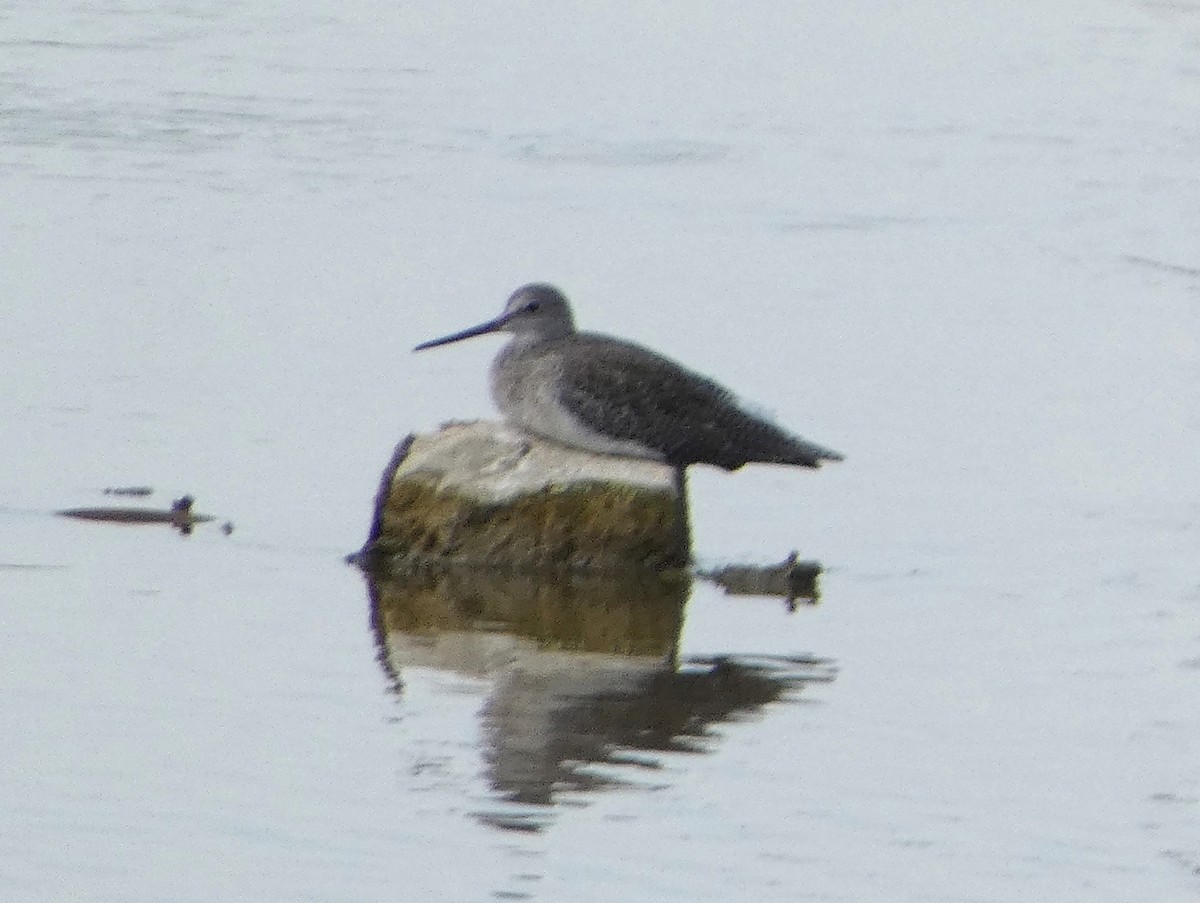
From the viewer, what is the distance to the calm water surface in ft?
21.2

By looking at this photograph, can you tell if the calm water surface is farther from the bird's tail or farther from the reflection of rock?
the bird's tail

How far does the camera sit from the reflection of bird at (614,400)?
9.41 metres

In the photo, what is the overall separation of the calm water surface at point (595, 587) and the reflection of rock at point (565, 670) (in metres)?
0.02

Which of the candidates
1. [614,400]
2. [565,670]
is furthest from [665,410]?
[565,670]

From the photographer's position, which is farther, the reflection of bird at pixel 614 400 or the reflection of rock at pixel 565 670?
the reflection of bird at pixel 614 400

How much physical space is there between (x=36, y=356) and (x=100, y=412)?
1.00 meters

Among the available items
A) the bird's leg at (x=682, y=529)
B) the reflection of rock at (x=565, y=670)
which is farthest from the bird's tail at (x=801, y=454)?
the reflection of rock at (x=565, y=670)

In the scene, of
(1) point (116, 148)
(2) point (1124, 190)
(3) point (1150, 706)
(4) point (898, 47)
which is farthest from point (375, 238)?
(4) point (898, 47)

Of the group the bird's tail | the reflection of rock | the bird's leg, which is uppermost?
the bird's tail

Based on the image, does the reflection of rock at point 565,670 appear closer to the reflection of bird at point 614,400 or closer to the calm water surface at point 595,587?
the calm water surface at point 595,587

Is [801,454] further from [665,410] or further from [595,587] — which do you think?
[595,587]

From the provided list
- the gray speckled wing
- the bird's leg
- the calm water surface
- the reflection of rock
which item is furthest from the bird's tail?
the reflection of rock

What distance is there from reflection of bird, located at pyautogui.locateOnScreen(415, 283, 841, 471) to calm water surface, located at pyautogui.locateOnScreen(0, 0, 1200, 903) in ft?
1.05

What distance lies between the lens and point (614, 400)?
942 centimetres
